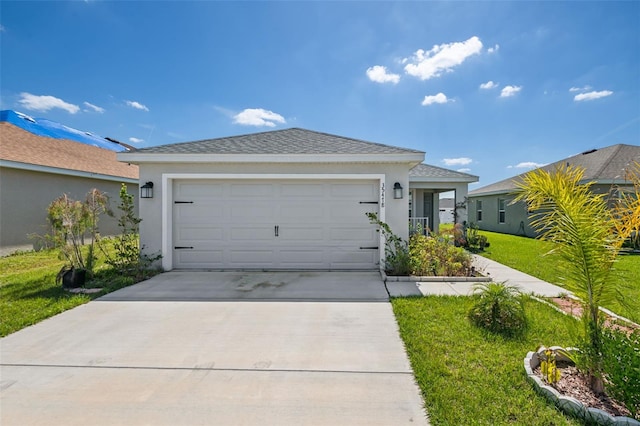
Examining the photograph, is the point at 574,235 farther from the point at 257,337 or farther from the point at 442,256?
the point at 442,256

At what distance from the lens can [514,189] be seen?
45.6ft

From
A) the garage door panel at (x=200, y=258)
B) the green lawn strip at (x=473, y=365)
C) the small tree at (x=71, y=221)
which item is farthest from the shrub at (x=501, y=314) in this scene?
the small tree at (x=71, y=221)

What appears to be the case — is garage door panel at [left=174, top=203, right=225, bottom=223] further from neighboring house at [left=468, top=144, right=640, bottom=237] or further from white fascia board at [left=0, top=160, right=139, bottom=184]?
neighboring house at [left=468, top=144, right=640, bottom=237]

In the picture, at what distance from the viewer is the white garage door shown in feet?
23.6

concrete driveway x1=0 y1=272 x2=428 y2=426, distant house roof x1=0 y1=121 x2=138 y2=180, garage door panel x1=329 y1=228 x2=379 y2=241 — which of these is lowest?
concrete driveway x1=0 y1=272 x2=428 y2=426

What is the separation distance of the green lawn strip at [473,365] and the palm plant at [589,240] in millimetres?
279

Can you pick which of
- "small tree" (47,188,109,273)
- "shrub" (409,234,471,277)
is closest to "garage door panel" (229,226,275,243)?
"small tree" (47,188,109,273)

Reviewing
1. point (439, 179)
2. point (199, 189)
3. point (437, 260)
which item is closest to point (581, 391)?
point (437, 260)

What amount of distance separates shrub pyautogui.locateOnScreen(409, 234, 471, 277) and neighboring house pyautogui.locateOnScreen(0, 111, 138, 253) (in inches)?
422

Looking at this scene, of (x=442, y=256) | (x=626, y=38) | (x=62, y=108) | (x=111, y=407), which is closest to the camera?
(x=111, y=407)

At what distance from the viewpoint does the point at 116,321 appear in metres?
4.11

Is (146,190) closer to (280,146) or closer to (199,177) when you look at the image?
(199,177)

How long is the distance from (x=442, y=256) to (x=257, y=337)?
499cm

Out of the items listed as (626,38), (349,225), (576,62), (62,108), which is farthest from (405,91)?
(62,108)
